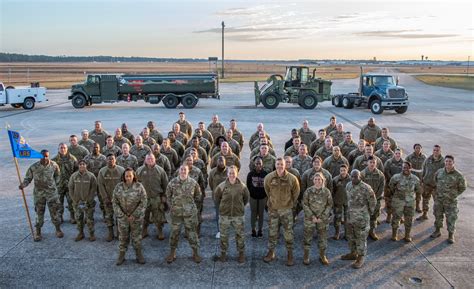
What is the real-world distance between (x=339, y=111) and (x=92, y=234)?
73.3 feet

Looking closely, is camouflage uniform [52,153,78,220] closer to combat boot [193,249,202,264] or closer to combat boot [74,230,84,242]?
combat boot [74,230,84,242]

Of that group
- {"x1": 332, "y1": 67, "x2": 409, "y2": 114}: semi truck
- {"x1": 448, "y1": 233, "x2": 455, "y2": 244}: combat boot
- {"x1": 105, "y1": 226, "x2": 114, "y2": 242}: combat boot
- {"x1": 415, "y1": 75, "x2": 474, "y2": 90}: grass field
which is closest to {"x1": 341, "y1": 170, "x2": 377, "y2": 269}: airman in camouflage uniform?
{"x1": 448, "y1": 233, "x2": 455, "y2": 244}: combat boot

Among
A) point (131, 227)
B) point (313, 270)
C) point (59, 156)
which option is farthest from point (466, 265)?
point (59, 156)

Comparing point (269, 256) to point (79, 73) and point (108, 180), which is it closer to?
point (108, 180)

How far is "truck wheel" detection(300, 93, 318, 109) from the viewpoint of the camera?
28.7m

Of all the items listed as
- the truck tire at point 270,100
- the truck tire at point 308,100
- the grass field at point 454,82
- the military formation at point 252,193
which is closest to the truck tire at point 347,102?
the truck tire at point 308,100

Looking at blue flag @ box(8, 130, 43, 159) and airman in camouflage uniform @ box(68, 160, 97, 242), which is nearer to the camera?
airman in camouflage uniform @ box(68, 160, 97, 242)

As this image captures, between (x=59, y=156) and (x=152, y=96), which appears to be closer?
(x=59, y=156)

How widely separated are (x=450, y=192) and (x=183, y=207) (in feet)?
15.5

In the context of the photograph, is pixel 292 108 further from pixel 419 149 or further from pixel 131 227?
pixel 131 227

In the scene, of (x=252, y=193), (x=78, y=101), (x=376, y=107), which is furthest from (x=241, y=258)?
(x=78, y=101)

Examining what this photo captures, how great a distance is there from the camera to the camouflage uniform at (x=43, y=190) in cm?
808

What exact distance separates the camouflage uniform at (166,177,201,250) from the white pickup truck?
81.8ft

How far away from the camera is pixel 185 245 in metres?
7.94
